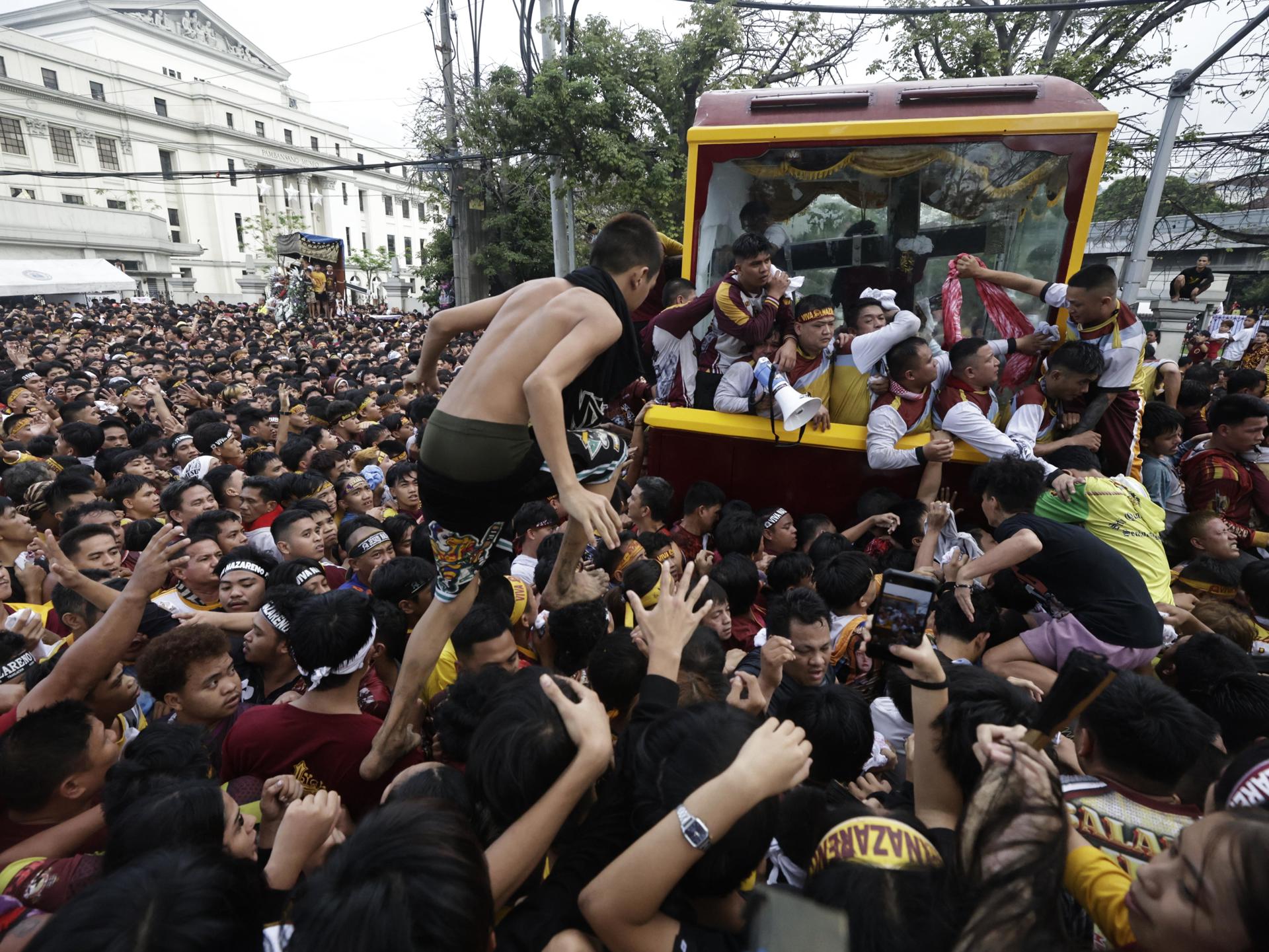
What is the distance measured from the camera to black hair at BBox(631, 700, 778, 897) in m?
1.37

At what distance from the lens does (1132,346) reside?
407 cm

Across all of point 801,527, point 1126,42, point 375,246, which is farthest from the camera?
point 375,246

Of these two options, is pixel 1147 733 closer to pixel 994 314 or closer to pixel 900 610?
pixel 900 610

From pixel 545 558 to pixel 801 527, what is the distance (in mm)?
1834

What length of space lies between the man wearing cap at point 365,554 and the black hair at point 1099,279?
4.42 m

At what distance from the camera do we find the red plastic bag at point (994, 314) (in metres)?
4.70

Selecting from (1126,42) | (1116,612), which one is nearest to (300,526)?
(1116,612)

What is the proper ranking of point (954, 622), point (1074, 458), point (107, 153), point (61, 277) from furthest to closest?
point (107, 153), point (61, 277), point (1074, 458), point (954, 622)

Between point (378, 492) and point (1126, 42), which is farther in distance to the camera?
point (1126, 42)

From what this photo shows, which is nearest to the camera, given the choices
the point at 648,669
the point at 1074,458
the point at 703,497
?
the point at 648,669

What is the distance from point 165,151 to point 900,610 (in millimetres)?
56109

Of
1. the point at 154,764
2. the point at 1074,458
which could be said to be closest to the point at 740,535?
the point at 1074,458

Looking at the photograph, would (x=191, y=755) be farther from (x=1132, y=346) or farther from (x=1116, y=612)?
(x=1132, y=346)

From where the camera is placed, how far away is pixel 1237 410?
14.4ft
